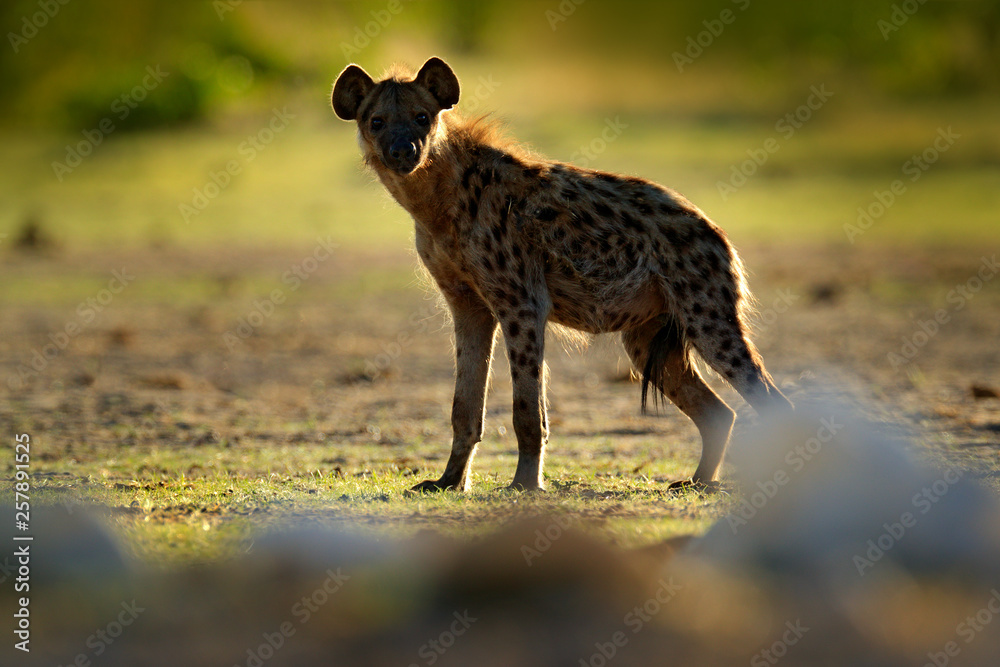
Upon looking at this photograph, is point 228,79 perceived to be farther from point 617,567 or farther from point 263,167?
point 617,567

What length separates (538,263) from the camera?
6.26 meters

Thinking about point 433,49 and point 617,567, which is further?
point 433,49

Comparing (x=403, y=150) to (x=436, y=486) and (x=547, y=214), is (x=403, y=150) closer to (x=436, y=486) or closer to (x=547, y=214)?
(x=547, y=214)

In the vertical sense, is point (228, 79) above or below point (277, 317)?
above

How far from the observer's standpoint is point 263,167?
90.5 feet

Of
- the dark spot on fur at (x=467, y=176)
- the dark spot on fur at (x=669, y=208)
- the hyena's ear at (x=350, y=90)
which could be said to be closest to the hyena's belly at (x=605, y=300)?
the dark spot on fur at (x=669, y=208)

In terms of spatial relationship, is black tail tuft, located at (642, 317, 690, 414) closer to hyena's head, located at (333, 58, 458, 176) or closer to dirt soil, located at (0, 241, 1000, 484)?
dirt soil, located at (0, 241, 1000, 484)

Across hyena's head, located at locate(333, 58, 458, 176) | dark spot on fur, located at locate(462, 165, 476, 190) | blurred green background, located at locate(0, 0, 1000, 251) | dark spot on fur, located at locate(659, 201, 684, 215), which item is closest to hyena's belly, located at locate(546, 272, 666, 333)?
dark spot on fur, located at locate(659, 201, 684, 215)

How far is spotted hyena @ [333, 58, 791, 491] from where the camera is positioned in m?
6.11

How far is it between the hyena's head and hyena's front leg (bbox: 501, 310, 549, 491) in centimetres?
101

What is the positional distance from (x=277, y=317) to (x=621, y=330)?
887cm

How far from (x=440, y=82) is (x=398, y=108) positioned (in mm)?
335

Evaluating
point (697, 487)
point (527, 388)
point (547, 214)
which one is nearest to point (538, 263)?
point (547, 214)

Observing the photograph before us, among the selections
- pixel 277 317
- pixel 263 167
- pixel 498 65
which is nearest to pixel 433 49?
pixel 498 65
